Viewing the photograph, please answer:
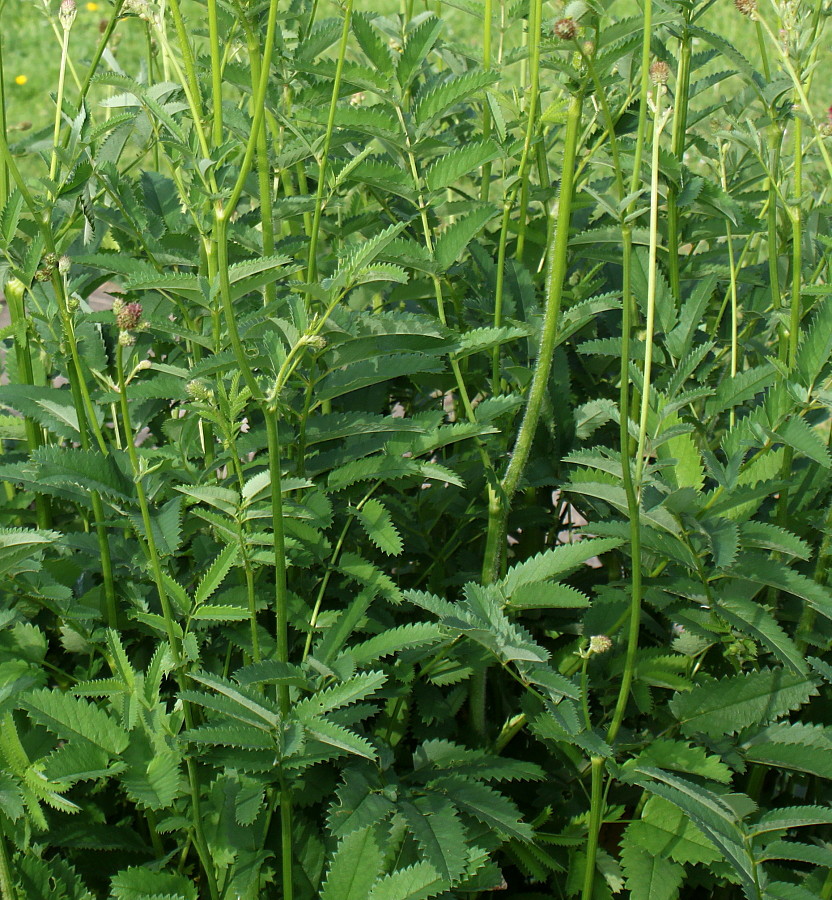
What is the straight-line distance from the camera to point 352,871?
95 cm

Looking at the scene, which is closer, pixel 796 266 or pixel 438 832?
pixel 438 832

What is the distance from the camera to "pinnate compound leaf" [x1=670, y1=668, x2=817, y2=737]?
1098 millimetres

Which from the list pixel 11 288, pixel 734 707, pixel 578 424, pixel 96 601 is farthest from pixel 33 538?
pixel 734 707

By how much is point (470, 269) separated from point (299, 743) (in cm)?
66

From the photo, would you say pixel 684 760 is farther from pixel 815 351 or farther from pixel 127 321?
pixel 127 321

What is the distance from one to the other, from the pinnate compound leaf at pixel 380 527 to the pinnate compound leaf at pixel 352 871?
270mm

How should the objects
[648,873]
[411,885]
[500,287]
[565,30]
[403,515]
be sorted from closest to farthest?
1. [565,30]
2. [411,885]
3. [648,873]
4. [500,287]
5. [403,515]

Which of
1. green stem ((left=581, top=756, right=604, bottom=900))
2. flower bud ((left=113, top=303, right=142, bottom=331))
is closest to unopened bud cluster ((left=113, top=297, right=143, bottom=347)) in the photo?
flower bud ((left=113, top=303, right=142, bottom=331))

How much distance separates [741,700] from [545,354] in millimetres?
430

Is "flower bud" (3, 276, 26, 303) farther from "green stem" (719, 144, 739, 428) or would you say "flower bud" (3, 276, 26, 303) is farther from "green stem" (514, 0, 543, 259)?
"green stem" (719, 144, 739, 428)

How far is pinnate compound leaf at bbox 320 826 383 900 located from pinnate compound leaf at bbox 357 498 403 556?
27cm

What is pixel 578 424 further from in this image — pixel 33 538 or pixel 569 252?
pixel 33 538

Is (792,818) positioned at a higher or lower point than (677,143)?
lower

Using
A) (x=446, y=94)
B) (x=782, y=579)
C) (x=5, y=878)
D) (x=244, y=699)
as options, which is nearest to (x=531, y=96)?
(x=446, y=94)
